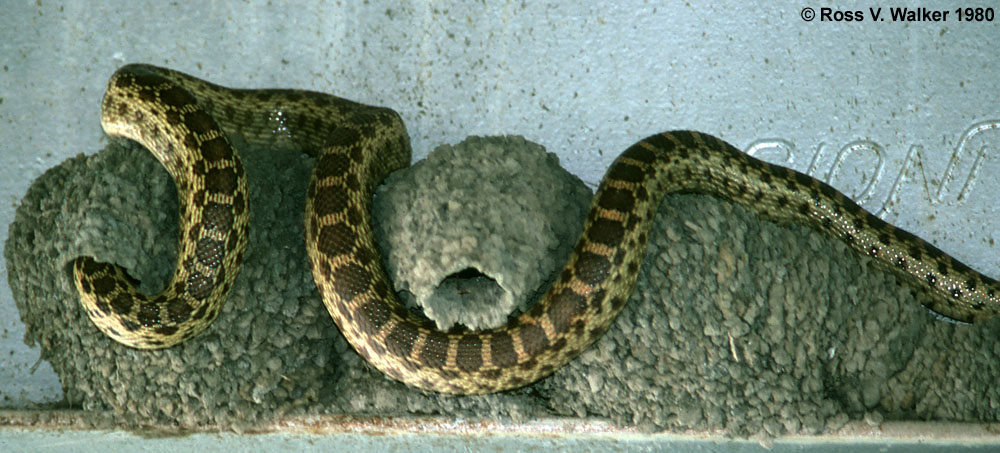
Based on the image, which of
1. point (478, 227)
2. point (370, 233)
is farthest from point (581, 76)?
point (370, 233)

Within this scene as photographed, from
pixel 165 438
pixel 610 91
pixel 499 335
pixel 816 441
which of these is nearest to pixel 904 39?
pixel 610 91

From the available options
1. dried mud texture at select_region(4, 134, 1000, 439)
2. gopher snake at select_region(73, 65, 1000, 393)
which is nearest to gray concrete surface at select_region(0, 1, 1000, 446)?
gopher snake at select_region(73, 65, 1000, 393)

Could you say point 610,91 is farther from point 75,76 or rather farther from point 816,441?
point 75,76

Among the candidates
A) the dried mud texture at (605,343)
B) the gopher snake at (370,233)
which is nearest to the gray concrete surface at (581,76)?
the gopher snake at (370,233)

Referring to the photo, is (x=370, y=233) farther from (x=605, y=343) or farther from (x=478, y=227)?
(x=605, y=343)

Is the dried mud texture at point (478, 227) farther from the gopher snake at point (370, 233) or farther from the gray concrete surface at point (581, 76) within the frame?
the gray concrete surface at point (581, 76)
